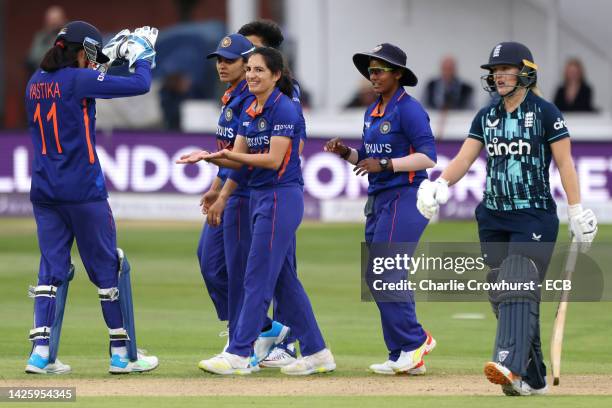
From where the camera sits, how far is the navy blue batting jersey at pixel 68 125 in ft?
30.6

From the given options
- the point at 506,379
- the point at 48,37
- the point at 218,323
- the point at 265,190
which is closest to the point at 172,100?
the point at 48,37

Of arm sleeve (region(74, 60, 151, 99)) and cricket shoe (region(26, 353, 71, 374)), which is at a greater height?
arm sleeve (region(74, 60, 151, 99))

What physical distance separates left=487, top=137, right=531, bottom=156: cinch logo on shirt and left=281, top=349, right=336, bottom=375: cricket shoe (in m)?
1.83

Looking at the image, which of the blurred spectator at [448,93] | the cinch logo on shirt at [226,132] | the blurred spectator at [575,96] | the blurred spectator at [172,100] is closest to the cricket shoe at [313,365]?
the cinch logo on shirt at [226,132]

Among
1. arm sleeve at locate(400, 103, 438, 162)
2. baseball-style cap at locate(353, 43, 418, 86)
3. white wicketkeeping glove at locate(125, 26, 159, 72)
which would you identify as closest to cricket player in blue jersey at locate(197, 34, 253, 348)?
white wicketkeeping glove at locate(125, 26, 159, 72)

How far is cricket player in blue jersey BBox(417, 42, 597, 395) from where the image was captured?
27.9 ft

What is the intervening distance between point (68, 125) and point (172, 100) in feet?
52.1

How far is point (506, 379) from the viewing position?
837 centimetres

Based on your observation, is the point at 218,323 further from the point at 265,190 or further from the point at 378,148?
the point at 378,148

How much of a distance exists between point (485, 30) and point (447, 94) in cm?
302

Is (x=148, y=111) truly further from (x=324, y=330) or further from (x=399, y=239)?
(x=399, y=239)

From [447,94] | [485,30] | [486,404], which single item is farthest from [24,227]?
[486,404]

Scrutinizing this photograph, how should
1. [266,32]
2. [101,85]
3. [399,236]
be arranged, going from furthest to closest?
[266,32] → [399,236] → [101,85]

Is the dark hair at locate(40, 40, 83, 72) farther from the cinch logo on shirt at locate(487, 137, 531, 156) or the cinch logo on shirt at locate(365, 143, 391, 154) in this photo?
the cinch logo on shirt at locate(487, 137, 531, 156)
